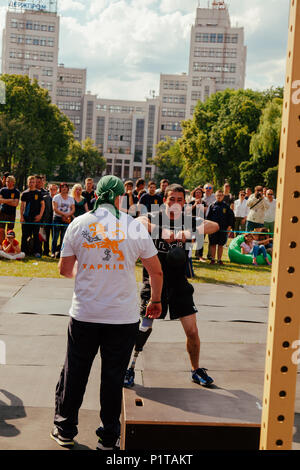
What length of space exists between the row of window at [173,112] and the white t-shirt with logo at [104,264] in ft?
546

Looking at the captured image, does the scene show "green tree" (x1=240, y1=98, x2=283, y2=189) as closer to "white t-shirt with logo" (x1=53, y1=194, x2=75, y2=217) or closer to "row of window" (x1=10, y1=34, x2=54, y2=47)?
"white t-shirt with logo" (x1=53, y1=194, x2=75, y2=217)

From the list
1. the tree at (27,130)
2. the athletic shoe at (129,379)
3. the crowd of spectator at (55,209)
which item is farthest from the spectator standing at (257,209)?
the tree at (27,130)

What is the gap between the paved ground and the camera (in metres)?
4.33

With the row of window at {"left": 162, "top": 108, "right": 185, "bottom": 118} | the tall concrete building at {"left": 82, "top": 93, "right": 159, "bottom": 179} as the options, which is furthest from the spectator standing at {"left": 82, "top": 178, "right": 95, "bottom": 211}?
the row of window at {"left": 162, "top": 108, "right": 185, "bottom": 118}

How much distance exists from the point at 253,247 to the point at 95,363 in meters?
10.3

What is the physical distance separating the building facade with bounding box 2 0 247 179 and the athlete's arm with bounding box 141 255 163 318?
151m

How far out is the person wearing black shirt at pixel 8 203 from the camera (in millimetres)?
14234

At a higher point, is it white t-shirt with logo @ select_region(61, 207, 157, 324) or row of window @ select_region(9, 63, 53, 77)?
row of window @ select_region(9, 63, 53, 77)

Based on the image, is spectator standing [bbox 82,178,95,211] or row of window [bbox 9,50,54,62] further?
row of window [bbox 9,50,54,62]

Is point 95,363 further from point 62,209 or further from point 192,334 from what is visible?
point 62,209

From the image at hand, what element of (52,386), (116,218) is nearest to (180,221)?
(116,218)

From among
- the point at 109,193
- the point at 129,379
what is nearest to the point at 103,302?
the point at 109,193

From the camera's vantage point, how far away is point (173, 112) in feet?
549

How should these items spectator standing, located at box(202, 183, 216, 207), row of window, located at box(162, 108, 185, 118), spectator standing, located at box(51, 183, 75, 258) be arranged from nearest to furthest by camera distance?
spectator standing, located at box(51, 183, 75, 258) → spectator standing, located at box(202, 183, 216, 207) → row of window, located at box(162, 108, 185, 118)
